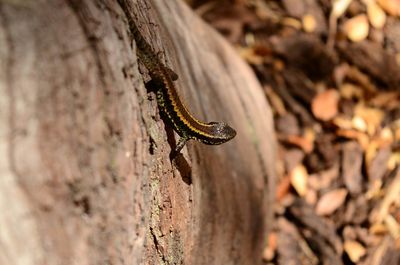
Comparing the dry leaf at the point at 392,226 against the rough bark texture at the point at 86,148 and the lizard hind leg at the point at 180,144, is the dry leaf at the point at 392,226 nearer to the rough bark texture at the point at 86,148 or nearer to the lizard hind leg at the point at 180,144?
the rough bark texture at the point at 86,148

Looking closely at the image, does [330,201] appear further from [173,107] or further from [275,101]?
[173,107]

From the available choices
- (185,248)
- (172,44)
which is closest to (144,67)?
(172,44)

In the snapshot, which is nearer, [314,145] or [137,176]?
[137,176]

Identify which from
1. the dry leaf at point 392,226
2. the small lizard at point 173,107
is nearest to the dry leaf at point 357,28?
the dry leaf at point 392,226

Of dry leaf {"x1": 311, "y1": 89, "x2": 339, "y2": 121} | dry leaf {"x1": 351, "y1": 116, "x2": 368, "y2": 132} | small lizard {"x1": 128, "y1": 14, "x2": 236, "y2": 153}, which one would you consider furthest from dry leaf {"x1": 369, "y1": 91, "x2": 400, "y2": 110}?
small lizard {"x1": 128, "y1": 14, "x2": 236, "y2": 153}

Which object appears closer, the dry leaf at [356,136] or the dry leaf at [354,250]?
the dry leaf at [354,250]

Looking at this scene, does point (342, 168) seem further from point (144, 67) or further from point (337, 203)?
point (144, 67)
